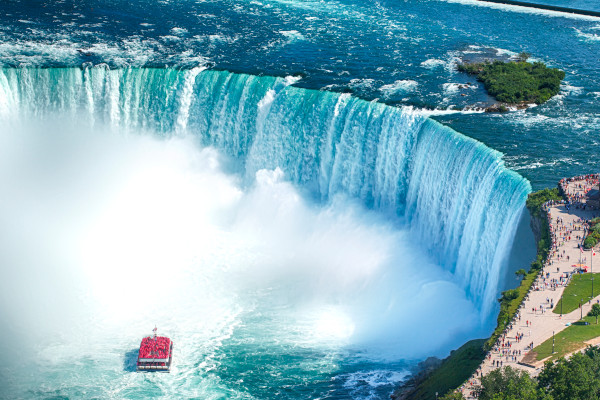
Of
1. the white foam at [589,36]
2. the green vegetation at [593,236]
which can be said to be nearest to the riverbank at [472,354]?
the green vegetation at [593,236]

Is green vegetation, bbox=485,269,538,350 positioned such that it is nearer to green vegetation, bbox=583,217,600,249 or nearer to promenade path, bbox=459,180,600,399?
promenade path, bbox=459,180,600,399

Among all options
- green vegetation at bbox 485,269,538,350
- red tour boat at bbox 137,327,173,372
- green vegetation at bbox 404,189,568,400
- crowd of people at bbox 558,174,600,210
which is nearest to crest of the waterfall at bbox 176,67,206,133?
red tour boat at bbox 137,327,173,372

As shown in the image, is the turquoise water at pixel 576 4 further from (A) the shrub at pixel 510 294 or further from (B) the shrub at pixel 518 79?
(A) the shrub at pixel 510 294

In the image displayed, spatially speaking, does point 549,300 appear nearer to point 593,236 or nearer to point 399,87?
point 593,236

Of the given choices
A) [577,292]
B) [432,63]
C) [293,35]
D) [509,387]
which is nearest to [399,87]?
[432,63]

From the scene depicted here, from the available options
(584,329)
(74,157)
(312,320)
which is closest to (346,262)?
(312,320)
